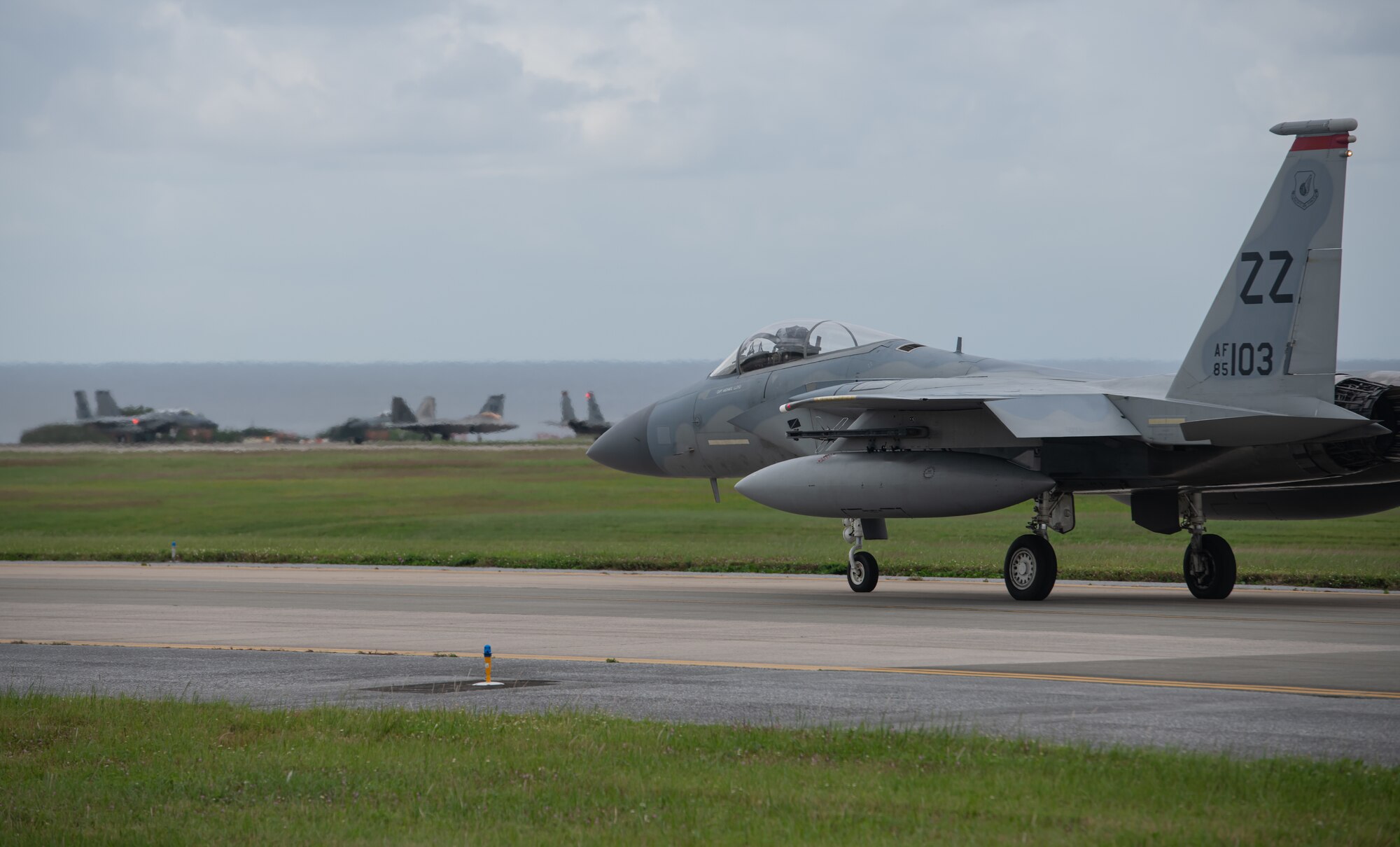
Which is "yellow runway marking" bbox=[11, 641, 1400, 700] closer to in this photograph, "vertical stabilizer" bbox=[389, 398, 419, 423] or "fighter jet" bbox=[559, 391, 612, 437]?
"fighter jet" bbox=[559, 391, 612, 437]

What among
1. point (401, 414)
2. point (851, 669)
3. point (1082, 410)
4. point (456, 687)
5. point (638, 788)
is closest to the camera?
point (638, 788)

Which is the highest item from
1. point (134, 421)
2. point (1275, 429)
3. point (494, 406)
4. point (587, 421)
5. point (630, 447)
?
point (494, 406)

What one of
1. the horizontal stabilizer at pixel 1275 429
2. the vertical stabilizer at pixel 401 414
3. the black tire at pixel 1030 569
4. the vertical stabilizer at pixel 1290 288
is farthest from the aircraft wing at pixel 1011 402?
the vertical stabilizer at pixel 401 414

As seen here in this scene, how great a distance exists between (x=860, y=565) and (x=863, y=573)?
0.12m

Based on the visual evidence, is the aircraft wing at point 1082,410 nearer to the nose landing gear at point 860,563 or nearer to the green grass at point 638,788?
the nose landing gear at point 860,563

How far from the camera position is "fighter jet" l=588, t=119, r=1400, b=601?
59.0ft

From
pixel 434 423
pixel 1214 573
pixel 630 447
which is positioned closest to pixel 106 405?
pixel 434 423

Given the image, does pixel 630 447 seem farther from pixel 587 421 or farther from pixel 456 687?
pixel 587 421

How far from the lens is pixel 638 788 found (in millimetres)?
8359

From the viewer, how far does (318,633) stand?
56.9 feet

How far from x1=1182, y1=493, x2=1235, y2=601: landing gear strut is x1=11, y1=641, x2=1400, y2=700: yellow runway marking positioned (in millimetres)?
8318

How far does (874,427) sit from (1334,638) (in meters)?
7.52

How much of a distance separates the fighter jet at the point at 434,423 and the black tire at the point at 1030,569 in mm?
107392

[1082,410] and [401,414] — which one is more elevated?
[401,414]
